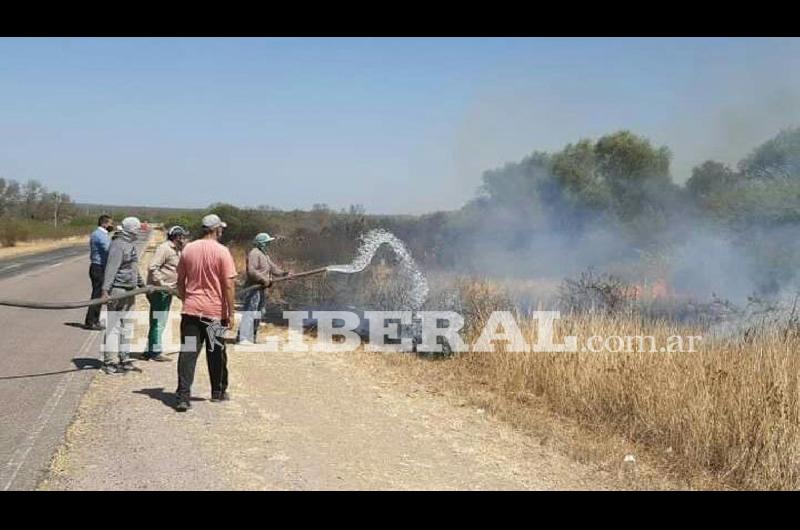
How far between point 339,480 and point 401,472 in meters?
0.51

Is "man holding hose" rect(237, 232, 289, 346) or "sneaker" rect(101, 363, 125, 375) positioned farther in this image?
"man holding hose" rect(237, 232, 289, 346)

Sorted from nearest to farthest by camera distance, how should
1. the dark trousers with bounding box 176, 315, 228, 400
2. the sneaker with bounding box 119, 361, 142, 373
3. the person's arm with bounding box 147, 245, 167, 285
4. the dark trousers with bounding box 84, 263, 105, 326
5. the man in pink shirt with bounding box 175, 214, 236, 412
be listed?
the dark trousers with bounding box 176, 315, 228, 400 < the man in pink shirt with bounding box 175, 214, 236, 412 < the sneaker with bounding box 119, 361, 142, 373 < the person's arm with bounding box 147, 245, 167, 285 < the dark trousers with bounding box 84, 263, 105, 326

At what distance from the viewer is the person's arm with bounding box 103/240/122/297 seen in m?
7.96

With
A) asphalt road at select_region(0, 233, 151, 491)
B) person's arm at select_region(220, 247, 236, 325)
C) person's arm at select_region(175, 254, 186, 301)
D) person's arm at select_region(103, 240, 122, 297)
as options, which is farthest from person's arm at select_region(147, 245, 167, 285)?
person's arm at select_region(220, 247, 236, 325)

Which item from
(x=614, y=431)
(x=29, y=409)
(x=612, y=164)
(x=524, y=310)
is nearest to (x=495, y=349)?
(x=524, y=310)

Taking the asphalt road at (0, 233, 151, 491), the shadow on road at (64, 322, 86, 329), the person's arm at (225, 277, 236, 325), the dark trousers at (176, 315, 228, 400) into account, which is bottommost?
the asphalt road at (0, 233, 151, 491)

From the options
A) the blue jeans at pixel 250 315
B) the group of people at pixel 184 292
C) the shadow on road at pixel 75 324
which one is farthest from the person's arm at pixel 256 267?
the shadow on road at pixel 75 324

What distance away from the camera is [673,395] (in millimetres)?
6227

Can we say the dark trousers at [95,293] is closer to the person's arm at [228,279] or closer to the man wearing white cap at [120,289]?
the man wearing white cap at [120,289]

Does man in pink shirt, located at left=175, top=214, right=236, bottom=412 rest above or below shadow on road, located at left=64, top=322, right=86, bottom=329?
above

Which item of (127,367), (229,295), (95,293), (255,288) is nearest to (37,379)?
(127,367)

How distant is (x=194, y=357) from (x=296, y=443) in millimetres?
1538

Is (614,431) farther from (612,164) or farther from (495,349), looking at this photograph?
(612,164)

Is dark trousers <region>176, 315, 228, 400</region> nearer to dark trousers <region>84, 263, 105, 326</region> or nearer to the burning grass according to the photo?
the burning grass
